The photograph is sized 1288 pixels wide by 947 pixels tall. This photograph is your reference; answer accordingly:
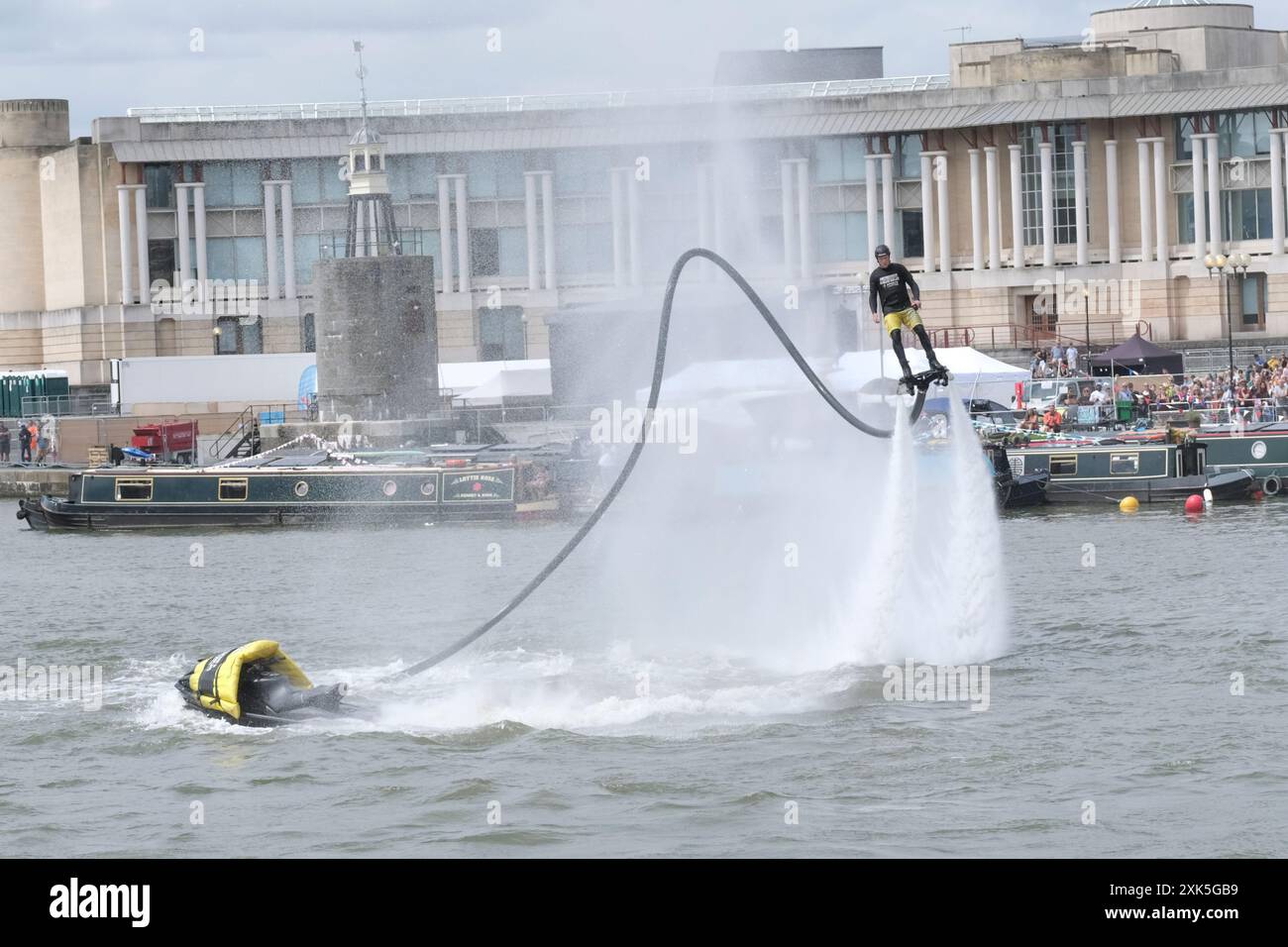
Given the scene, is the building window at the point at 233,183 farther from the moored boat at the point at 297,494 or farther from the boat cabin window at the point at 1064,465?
the boat cabin window at the point at 1064,465

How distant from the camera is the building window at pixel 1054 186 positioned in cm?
8944

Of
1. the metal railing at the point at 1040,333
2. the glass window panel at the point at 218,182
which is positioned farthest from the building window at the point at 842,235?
the glass window panel at the point at 218,182

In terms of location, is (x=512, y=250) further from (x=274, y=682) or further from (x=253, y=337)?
(x=274, y=682)

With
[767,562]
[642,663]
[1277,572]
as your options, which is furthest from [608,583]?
[1277,572]

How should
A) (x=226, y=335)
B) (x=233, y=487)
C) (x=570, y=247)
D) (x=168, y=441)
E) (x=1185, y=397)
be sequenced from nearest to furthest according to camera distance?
(x=233, y=487), (x=1185, y=397), (x=168, y=441), (x=226, y=335), (x=570, y=247)

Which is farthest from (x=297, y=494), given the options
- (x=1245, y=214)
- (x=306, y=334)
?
(x=1245, y=214)

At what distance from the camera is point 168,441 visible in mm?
68125

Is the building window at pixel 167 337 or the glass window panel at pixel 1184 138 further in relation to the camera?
the building window at pixel 167 337

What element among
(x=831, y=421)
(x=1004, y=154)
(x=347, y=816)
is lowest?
(x=347, y=816)

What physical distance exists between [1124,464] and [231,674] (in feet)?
110

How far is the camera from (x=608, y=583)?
3434cm

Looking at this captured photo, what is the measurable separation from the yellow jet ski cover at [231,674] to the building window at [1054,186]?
70.1 meters
